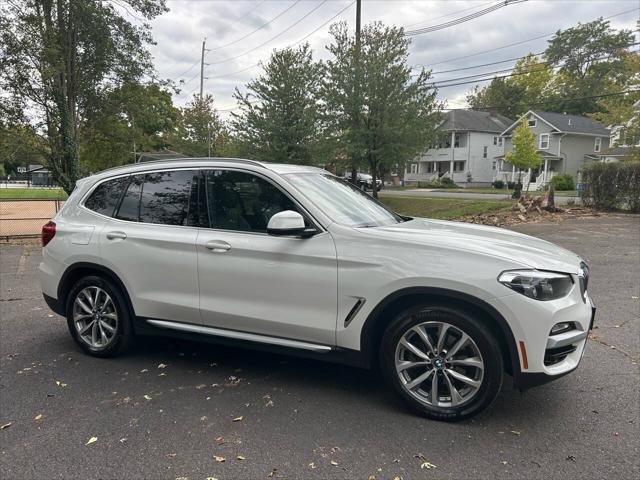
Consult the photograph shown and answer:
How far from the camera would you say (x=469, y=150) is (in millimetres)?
52469

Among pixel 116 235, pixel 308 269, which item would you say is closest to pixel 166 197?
pixel 116 235

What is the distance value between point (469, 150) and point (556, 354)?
52.5 metres

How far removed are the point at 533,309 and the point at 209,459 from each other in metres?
2.12

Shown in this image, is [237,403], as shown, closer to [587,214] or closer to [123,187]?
[123,187]

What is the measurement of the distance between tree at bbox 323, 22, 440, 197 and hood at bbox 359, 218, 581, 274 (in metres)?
20.6

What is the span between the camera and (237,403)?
140 inches

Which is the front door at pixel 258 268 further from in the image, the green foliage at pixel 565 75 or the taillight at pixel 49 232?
the green foliage at pixel 565 75

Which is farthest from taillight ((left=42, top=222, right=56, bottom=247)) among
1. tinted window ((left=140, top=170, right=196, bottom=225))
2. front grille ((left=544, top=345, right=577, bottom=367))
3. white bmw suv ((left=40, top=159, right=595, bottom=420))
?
front grille ((left=544, top=345, right=577, bottom=367))

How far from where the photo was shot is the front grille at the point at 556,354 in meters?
3.02

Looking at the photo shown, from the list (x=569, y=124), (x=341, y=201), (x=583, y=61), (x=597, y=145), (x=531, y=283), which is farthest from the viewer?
(x=583, y=61)

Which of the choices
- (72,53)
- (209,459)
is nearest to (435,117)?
(72,53)

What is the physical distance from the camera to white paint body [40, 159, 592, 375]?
10.1 feet

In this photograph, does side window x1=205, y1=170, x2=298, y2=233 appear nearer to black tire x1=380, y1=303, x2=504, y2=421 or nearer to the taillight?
black tire x1=380, y1=303, x2=504, y2=421

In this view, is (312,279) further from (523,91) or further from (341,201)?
(523,91)
